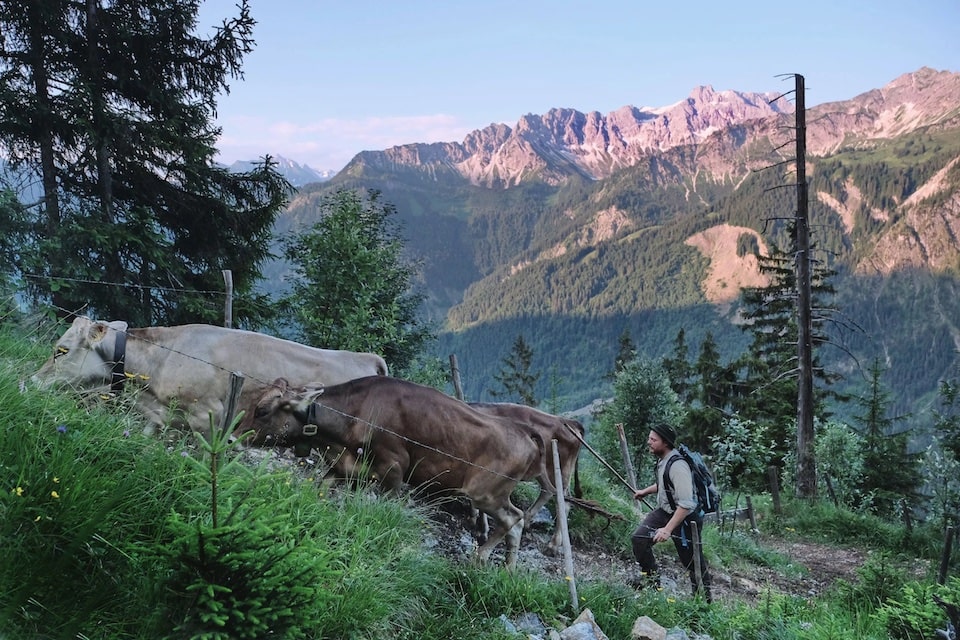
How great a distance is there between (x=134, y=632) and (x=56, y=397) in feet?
6.81

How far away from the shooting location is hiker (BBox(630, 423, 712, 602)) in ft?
24.6

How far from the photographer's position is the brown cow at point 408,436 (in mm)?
7219

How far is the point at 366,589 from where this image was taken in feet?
14.3

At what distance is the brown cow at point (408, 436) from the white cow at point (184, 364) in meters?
1.02

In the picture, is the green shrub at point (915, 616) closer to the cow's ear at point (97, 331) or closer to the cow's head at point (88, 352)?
the cow's head at point (88, 352)

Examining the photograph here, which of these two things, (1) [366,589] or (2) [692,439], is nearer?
(1) [366,589]

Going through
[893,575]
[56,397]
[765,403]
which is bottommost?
[765,403]

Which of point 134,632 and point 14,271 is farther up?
point 14,271

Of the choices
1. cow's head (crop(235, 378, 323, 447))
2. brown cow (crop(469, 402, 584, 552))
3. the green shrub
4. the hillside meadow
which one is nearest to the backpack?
the hillside meadow

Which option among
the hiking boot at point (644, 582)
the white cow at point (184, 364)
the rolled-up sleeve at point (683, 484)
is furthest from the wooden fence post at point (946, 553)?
the white cow at point (184, 364)

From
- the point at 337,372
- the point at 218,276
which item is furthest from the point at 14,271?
the point at 337,372

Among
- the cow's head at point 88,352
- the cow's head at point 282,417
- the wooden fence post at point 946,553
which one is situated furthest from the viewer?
the wooden fence post at point 946,553

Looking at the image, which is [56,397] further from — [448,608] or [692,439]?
[692,439]

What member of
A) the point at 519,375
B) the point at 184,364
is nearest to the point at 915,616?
the point at 184,364
